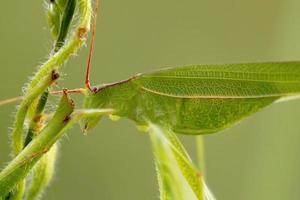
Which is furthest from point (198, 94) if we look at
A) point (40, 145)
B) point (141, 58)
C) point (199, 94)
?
point (141, 58)

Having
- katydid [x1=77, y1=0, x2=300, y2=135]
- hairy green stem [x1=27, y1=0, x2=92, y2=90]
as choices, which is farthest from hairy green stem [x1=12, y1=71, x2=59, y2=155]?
katydid [x1=77, y1=0, x2=300, y2=135]

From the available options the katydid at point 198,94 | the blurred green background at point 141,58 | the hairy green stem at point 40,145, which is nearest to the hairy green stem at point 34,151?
the hairy green stem at point 40,145

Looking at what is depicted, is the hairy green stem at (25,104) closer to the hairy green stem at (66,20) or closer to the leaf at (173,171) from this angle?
the hairy green stem at (66,20)

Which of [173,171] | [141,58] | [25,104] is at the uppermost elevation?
[141,58]

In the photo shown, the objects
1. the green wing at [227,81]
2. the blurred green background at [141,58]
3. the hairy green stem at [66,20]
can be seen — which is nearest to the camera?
the hairy green stem at [66,20]

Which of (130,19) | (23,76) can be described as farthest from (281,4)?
(23,76)

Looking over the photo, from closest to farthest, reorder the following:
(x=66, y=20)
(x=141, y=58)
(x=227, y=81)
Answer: (x=66, y=20)
(x=227, y=81)
(x=141, y=58)

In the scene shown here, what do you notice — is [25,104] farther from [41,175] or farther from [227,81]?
[227,81]

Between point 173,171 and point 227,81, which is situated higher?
point 227,81

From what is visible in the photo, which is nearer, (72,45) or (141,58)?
(72,45)
